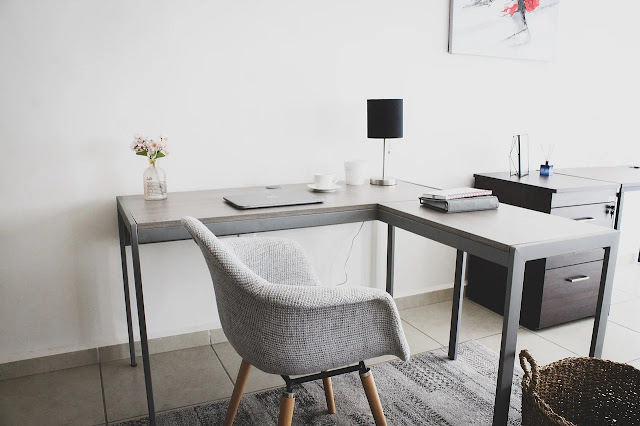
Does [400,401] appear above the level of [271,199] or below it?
below

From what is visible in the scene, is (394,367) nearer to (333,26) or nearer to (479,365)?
(479,365)

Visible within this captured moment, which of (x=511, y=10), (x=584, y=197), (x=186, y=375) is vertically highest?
(x=511, y=10)

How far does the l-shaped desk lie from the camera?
1.42 meters

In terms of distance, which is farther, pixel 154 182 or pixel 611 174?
pixel 611 174

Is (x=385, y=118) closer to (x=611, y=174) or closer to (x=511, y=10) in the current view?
(x=511, y=10)

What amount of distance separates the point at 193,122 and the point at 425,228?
1.18 m

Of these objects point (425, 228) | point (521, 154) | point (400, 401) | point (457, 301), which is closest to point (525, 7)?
point (521, 154)

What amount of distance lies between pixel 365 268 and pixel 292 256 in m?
1.14

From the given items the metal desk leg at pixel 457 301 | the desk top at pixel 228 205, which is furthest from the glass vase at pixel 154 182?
the metal desk leg at pixel 457 301

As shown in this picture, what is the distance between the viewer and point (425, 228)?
174 centimetres

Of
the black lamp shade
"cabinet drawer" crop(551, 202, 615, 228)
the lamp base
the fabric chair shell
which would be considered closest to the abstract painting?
the black lamp shade

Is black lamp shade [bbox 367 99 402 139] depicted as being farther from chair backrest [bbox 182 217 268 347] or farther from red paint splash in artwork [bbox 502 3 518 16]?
chair backrest [bbox 182 217 268 347]

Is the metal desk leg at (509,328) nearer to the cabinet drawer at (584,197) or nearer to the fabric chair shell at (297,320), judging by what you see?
the fabric chair shell at (297,320)

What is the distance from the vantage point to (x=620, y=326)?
271 cm
